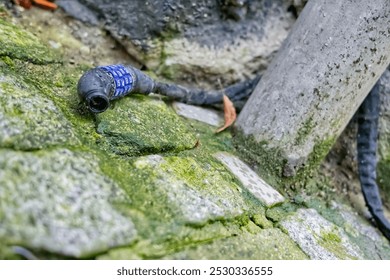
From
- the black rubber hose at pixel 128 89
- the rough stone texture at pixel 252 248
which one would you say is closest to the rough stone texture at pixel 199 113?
the black rubber hose at pixel 128 89

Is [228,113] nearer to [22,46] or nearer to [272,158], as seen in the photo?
[272,158]

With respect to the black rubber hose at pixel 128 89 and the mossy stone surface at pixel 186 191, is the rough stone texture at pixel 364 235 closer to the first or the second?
the mossy stone surface at pixel 186 191

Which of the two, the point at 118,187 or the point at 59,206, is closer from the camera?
the point at 59,206

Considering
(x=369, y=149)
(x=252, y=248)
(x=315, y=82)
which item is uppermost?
(x=315, y=82)

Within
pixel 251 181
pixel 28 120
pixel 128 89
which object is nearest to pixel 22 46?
pixel 128 89

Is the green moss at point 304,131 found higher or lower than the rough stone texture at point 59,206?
higher

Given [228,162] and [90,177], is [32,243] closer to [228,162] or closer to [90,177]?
[90,177]

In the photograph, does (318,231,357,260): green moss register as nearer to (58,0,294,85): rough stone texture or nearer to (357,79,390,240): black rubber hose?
(357,79,390,240): black rubber hose
